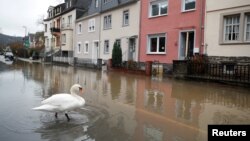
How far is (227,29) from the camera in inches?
711

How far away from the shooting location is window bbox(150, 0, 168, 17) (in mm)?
23831

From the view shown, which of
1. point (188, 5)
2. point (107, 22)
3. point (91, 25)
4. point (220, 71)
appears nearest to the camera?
point (220, 71)

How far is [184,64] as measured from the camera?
1792 centimetres

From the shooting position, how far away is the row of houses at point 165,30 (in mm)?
17562

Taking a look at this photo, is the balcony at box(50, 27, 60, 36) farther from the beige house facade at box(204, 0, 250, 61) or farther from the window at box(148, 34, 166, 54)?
the beige house facade at box(204, 0, 250, 61)

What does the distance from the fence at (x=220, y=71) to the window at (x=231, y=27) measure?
182cm

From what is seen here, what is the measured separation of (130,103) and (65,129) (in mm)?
3441

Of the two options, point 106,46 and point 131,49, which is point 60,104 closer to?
point 131,49

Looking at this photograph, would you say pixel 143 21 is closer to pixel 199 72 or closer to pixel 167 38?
pixel 167 38

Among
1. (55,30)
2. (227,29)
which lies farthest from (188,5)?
(55,30)

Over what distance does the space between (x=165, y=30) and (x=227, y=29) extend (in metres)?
5.96

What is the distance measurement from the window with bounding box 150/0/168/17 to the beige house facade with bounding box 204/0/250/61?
5004mm

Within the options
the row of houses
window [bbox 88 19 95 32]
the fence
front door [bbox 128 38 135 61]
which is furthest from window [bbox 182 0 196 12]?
window [bbox 88 19 95 32]

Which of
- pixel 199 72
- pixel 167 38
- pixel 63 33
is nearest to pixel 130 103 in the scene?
pixel 199 72
